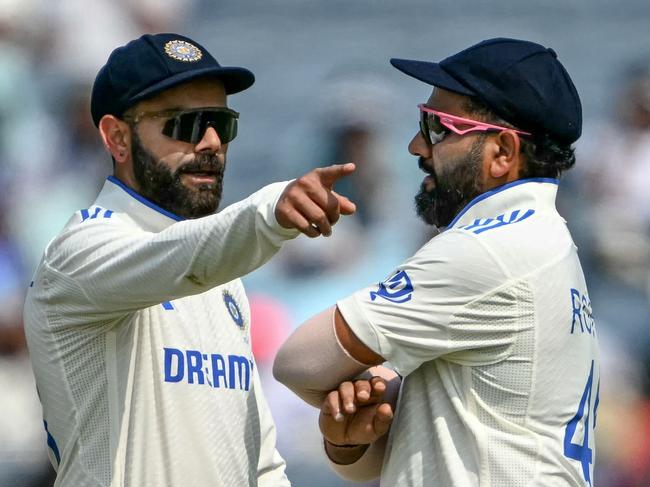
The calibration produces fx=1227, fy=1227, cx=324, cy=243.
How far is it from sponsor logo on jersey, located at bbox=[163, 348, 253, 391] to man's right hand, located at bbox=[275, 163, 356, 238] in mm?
772

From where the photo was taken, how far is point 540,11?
7.96m

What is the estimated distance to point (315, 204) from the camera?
2287 millimetres

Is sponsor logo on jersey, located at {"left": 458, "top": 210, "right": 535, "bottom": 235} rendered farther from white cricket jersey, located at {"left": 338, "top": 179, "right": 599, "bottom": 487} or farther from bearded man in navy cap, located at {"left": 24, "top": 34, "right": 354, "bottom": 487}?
bearded man in navy cap, located at {"left": 24, "top": 34, "right": 354, "bottom": 487}

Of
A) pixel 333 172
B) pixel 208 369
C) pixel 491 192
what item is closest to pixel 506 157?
pixel 491 192

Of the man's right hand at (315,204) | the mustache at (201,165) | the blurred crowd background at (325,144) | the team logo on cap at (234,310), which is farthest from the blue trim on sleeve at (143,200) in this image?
the blurred crowd background at (325,144)

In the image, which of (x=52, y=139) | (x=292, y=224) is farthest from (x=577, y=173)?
(x=292, y=224)

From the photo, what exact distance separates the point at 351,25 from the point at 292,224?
5.89m

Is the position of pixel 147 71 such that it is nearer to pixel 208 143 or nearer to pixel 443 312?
pixel 208 143

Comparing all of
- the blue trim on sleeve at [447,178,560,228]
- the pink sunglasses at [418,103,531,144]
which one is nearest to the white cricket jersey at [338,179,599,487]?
the blue trim on sleeve at [447,178,560,228]

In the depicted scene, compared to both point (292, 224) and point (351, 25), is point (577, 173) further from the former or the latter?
point (292, 224)

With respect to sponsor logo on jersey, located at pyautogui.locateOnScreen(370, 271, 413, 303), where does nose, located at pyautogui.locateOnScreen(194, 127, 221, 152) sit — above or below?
above

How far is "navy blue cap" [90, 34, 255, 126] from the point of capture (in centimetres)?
318

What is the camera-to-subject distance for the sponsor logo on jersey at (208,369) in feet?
9.71

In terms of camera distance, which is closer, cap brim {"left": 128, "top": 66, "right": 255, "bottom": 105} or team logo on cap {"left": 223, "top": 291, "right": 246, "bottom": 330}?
cap brim {"left": 128, "top": 66, "right": 255, "bottom": 105}
